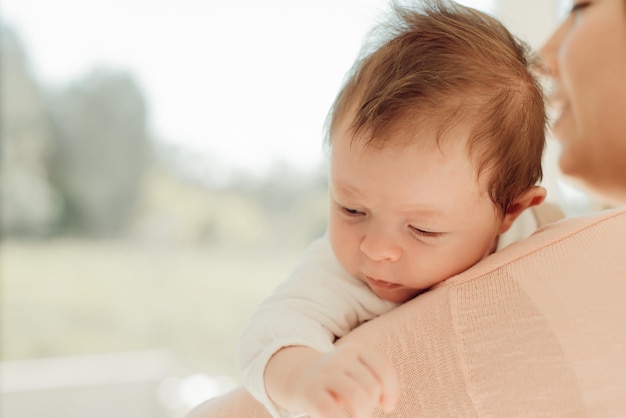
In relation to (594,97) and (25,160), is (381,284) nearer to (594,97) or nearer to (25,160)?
(594,97)

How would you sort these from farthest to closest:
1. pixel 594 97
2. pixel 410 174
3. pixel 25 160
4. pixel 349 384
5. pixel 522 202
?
pixel 25 160, pixel 594 97, pixel 522 202, pixel 410 174, pixel 349 384

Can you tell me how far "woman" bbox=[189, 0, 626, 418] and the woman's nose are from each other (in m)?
0.07

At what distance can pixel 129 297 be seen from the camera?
3082 mm

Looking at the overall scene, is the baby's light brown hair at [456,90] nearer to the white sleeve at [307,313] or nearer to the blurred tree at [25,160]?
the white sleeve at [307,313]

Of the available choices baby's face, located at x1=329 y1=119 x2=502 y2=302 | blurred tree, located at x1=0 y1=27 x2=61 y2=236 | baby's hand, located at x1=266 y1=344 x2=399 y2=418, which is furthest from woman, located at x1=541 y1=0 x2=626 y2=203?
blurred tree, located at x1=0 y1=27 x2=61 y2=236

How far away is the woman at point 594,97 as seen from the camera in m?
1.10

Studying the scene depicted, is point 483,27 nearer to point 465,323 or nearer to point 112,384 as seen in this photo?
point 465,323

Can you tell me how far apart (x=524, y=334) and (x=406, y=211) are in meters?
0.19

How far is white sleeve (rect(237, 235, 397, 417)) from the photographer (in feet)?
2.45

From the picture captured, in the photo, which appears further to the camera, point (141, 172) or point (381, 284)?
point (141, 172)

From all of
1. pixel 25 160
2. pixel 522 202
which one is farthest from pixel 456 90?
pixel 25 160

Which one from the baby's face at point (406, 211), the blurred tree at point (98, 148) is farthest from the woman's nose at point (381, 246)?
the blurred tree at point (98, 148)

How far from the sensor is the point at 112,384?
2938 mm

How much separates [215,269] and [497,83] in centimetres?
244
